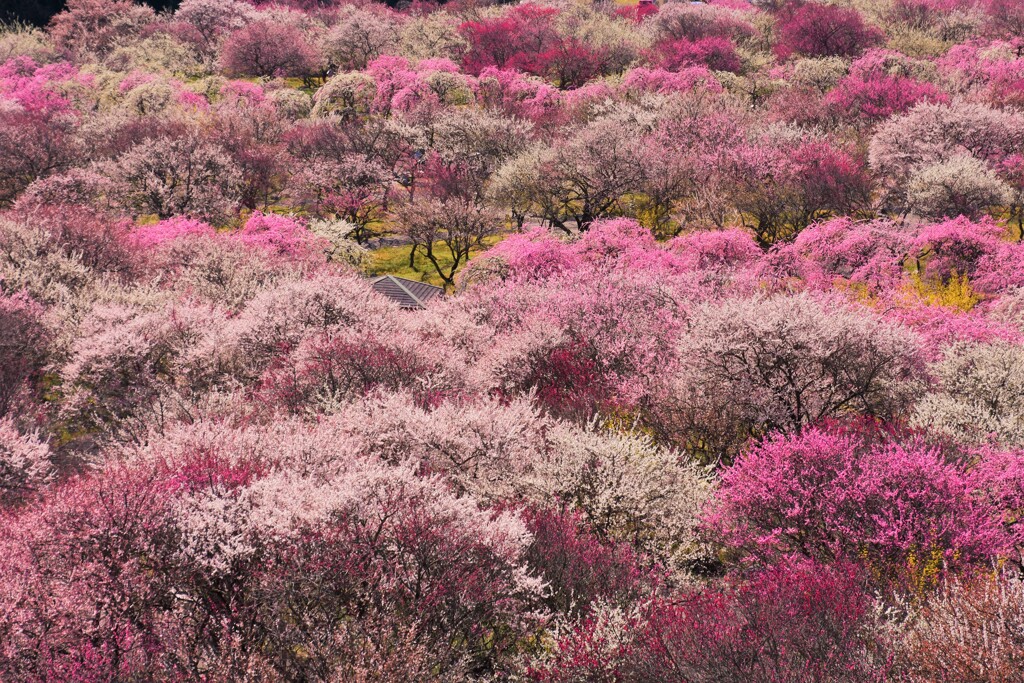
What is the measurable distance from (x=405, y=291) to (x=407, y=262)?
13817 millimetres

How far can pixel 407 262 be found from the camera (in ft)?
173

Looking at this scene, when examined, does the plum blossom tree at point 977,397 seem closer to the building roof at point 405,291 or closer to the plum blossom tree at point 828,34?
the building roof at point 405,291

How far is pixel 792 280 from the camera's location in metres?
35.3

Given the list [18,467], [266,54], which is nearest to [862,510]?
[18,467]

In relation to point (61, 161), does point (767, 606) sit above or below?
above

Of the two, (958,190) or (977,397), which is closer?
(977,397)

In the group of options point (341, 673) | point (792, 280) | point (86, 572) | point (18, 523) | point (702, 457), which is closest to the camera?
point (341, 673)

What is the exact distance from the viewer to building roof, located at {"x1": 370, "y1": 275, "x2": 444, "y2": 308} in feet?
126

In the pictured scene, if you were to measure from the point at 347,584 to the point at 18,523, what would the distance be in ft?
25.6

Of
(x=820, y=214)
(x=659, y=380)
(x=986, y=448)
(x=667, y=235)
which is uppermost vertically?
(x=986, y=448)

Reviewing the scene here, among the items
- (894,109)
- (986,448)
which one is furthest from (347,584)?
(894,109)

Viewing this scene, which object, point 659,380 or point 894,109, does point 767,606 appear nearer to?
point 659,380

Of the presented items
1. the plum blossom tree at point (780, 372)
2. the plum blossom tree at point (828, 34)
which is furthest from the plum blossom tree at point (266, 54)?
the plum blossom tree at point (780, 372)

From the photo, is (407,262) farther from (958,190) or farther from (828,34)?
(828,34)
